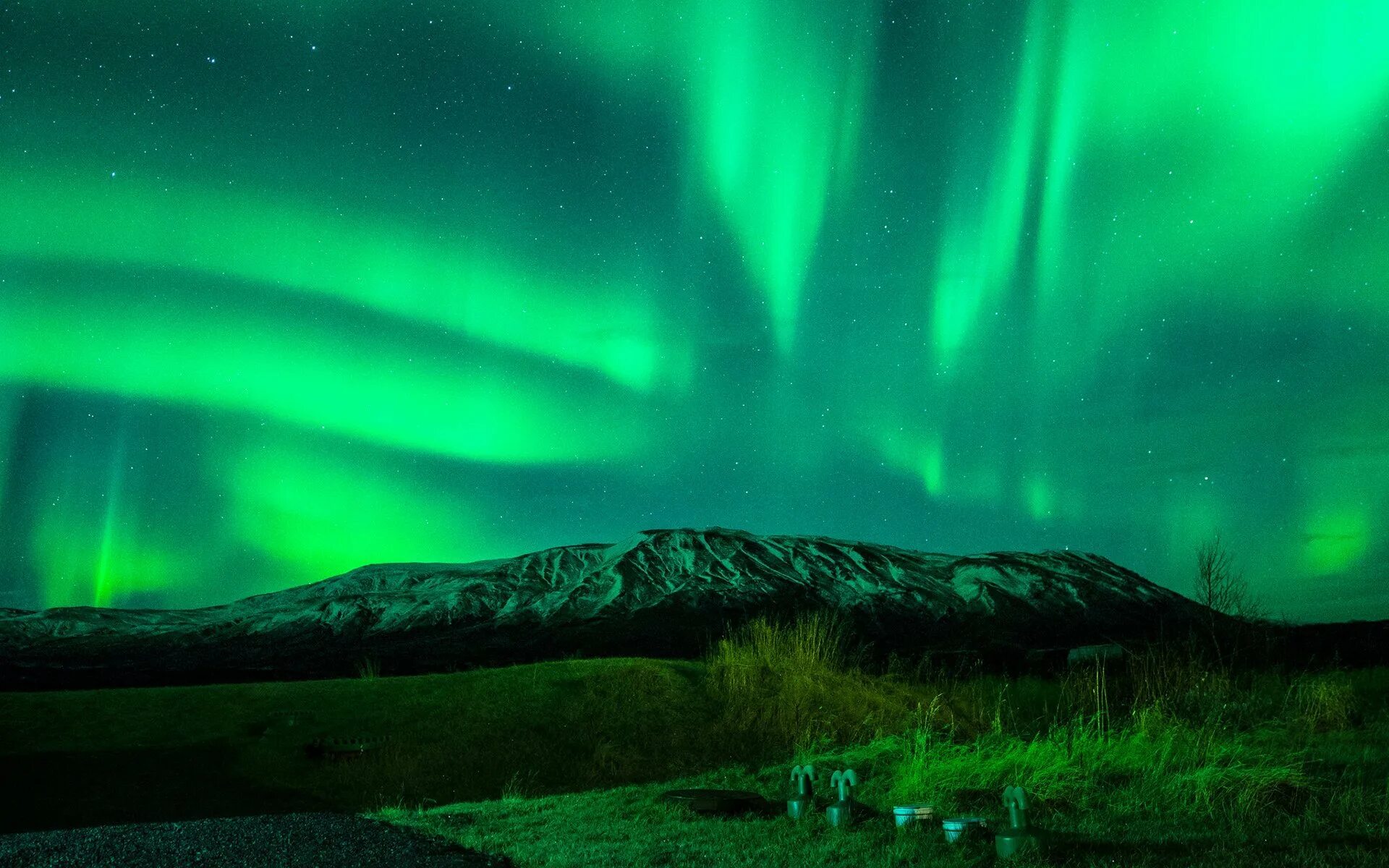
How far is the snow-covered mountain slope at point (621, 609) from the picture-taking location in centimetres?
14275

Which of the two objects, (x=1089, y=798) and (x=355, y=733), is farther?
(x=355, y=733)

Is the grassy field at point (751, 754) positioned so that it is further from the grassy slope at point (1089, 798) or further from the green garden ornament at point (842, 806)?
the green garden ornament at point (842, 806)

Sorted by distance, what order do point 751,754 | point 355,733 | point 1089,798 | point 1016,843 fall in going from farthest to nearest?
point 355,733 < point 751,754 < point 1089,798 < point 1016,843

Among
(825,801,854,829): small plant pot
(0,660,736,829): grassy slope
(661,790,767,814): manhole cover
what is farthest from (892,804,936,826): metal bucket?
(0,660,736,829): grassy slope

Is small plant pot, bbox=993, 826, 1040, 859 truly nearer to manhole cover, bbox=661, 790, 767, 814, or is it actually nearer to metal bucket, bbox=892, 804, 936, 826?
metal bucket, bbox=892, 804, 936, 826

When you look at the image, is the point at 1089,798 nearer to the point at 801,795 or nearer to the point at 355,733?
Result: the point at 801,795

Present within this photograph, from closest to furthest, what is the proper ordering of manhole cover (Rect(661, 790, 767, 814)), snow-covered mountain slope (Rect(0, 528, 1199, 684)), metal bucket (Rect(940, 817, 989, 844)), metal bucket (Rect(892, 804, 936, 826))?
metal bucket (Rect(940, 817, 989, 844))
metal bucket (Rect(892, 804, 936, 826))
manhole cover (Rect(661, 790, 767, 814))
snow-covered mountain slope (Rect(0, 528, 1199, 684))

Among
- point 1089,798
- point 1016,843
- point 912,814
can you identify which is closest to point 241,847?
point 912,814

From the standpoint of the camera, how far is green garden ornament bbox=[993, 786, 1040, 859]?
824 cm

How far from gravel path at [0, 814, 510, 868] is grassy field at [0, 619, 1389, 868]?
0.66 meters

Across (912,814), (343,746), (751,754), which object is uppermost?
(912,814)

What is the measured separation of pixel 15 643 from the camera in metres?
159

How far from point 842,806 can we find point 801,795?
816 mm

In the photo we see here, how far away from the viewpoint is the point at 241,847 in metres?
9.88
